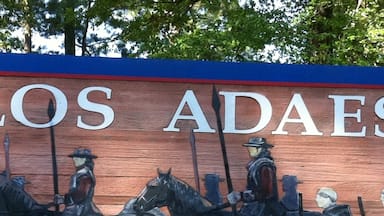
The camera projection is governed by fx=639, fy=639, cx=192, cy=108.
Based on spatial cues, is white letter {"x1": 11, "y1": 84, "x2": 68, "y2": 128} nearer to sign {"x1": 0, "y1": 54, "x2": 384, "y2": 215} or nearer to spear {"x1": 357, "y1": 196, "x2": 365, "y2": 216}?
sign {"x1": 0, "y1": 54, "x2": 384, "y2": 215}

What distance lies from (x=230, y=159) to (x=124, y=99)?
620 mm

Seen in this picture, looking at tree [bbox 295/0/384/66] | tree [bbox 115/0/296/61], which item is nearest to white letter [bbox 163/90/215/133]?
tree [bbox 115/0/296/61]

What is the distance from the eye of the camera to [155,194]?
3215mm

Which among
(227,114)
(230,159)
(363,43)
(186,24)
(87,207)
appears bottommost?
(87,207)

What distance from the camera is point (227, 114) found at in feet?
10.7

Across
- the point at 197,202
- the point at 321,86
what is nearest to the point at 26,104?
the point at 197,202

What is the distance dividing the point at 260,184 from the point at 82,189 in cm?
90

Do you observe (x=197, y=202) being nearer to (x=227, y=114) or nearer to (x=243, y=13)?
(x=227, y=114)

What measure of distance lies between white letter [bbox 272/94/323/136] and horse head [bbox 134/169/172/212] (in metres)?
0.62

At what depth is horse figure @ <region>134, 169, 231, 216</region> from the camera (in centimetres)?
321

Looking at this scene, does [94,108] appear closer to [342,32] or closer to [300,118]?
[300,118]

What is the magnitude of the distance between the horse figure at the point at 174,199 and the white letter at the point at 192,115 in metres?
0.25

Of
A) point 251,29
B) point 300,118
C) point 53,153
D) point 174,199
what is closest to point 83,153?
point 53,153

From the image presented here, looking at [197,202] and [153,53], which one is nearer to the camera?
[197,202]
